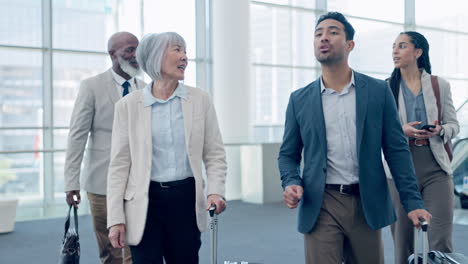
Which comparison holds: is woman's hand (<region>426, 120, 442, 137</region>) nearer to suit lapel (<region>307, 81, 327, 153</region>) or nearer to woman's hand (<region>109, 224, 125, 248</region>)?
suit lapel (<region>307, 81, 327, 153</region>)

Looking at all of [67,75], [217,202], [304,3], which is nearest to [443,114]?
[217,202]

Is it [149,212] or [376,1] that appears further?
[376,1]

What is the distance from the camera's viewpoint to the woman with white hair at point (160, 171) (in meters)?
2.75

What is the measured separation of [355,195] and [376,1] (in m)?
15.3

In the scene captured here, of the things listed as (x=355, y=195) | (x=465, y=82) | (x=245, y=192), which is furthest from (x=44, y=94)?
(x=465, y=82)

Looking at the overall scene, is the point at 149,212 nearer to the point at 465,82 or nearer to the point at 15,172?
the point at 15,172

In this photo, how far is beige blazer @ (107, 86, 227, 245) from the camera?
8.99 feet

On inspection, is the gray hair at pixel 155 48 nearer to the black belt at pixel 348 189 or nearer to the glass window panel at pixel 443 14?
the black belt at pixel 348 189

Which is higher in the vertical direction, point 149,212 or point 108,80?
point 108,80

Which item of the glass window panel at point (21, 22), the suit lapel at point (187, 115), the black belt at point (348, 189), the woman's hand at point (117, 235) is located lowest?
the woman's hand at point (117, 235)

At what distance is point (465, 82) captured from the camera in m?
19.4

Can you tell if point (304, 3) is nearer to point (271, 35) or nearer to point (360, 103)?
point (271, 35)

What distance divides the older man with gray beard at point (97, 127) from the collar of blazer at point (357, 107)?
1449mm

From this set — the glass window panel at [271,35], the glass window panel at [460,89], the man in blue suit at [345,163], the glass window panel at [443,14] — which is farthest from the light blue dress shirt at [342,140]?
the glass window panel at [460,89]
